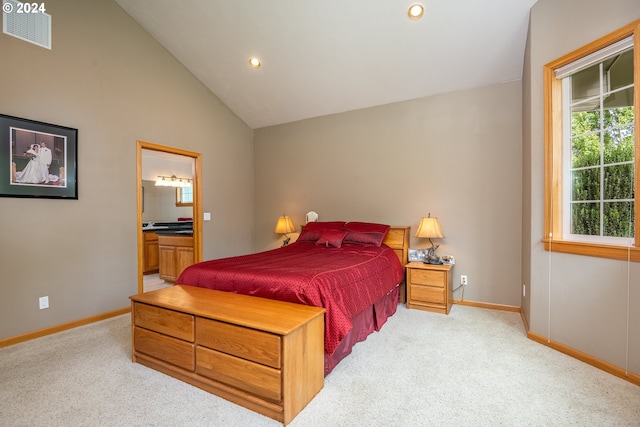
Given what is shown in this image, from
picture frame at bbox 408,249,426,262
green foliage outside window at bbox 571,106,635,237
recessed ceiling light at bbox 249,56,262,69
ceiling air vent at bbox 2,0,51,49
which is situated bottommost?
picture frame at bbox 408,249,426,262

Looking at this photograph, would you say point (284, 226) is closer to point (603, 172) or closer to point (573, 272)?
point (573, 272)

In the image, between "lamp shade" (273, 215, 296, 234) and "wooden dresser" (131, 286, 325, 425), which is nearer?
"wooden dresser" (131, 286, 325, 425)

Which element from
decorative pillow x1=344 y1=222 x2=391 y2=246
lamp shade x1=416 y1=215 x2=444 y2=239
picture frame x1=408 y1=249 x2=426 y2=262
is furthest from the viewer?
picture frame x1=408 y1=249 x2=426 y2=262

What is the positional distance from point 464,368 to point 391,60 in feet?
10.2

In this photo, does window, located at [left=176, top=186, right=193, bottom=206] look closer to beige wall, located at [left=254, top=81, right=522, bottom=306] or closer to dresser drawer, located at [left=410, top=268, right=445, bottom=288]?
beige wall, located at [left=254, top=81, right=522, bottom=306]

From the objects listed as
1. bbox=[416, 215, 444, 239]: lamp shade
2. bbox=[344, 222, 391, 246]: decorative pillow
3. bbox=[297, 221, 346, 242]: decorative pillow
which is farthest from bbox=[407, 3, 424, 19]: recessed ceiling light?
bbox=[297, 221, 346, 242]: decorative pillow

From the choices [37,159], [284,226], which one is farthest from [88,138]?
[284,226]

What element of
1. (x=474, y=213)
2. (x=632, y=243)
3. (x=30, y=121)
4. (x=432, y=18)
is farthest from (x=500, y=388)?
(x=30, y=121)

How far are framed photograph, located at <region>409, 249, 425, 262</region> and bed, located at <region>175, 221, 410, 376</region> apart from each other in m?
0.09

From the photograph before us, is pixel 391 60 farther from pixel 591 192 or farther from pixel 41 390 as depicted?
pixel 41 390

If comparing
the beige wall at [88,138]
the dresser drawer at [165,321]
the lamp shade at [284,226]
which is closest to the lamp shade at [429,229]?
the lamp shade at [284,226]

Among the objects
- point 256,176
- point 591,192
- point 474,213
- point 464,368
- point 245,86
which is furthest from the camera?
point 256,176

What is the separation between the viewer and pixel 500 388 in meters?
1.93

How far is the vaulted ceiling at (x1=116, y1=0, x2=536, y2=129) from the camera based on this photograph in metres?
2.89
